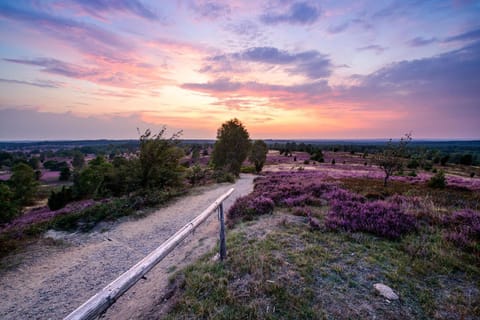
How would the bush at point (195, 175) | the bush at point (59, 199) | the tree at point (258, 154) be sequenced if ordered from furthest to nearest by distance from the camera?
1. the tree at point (258, 154)
2. the bush at point (59, 199)
3. the bush at point (195, 175)

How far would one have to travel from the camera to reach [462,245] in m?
5.30

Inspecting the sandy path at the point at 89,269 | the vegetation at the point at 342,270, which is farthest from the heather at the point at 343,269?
the sandy path at the point at 89,269

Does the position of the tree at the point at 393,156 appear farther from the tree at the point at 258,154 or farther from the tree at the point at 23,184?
the tree at the point at 23,184

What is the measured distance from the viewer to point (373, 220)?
262 inches

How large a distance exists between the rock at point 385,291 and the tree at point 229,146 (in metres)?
21.8

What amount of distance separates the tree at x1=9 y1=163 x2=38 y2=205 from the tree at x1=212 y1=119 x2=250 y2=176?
98.7ft

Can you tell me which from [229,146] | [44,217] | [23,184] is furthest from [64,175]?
[44,217]

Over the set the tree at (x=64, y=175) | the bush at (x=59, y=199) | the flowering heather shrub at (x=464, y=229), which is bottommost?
the tree at (x=64, y=175)

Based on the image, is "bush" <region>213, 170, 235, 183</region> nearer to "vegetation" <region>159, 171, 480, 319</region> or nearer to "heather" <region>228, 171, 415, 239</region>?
"heather" <region>228, 171, 415, 239</region>

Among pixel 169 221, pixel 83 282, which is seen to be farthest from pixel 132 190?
pixel 83 282

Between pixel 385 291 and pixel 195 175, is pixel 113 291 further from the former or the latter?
pixel 195 175

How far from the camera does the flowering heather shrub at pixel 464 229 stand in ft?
17.4

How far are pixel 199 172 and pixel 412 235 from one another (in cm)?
1870

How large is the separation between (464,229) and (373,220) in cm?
238
